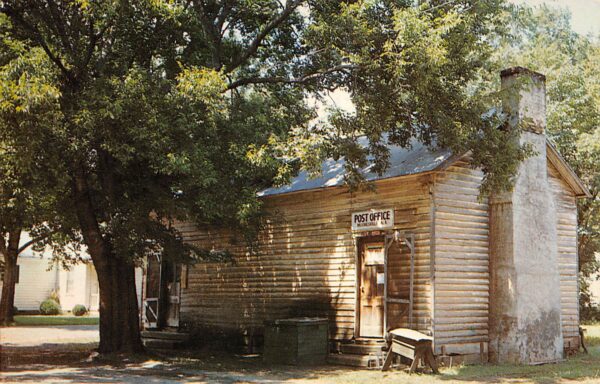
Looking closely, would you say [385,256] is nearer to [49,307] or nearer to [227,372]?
[227,372]

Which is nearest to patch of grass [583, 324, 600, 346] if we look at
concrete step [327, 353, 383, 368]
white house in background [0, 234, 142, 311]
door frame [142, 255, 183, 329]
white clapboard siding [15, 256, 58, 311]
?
concrete step [327, 353, 383, 368]

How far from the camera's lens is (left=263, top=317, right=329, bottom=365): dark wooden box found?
55.9ft

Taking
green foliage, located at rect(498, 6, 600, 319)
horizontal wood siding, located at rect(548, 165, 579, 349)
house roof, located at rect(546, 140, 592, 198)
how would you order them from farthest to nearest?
green foliage, located at rect(498, 6, 600, 319)
horizontal wood siding, located at rect(548, 165, 579, 349)
house roof, located at rect(546, 140, 592, 198)

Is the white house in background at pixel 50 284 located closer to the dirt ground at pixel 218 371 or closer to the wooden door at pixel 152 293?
the wooden door at pixel 152 293

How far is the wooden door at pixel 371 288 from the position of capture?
17.4 m

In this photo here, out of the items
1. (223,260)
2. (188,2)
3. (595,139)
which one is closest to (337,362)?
(223,260)

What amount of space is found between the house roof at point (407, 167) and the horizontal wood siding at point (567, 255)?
318 mm

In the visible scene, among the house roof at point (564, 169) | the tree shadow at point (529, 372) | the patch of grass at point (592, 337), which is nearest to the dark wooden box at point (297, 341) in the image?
the tree shadow at point (529, 372)

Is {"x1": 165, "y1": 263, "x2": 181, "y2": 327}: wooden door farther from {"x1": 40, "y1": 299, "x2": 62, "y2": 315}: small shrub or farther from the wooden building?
{"x1": 40, "y1": 299, "x2": 62, "y2": 315}: small shrub

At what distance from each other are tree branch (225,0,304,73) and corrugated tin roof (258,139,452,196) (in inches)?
151

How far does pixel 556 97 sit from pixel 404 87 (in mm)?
20222

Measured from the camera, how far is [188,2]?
57.9ft

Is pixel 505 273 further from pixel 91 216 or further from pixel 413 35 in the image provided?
pixel 91 216

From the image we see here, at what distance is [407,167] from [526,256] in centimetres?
396
